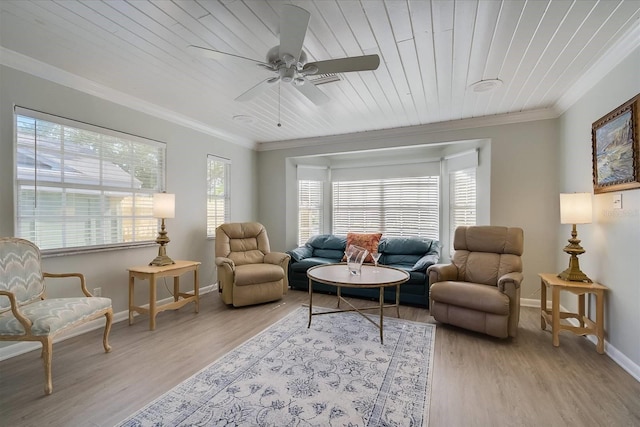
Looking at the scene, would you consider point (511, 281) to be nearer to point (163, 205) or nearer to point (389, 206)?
point (389, 206)

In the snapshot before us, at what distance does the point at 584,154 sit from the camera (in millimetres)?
2963

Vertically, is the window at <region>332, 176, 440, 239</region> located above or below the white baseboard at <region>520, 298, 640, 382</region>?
above

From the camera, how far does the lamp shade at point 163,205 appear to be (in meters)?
3.33

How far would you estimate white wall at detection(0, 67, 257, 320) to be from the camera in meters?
2.42

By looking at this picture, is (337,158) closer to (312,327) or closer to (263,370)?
(312,327)

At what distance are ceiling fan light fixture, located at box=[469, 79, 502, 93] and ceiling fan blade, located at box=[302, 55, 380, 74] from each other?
158 centimetres

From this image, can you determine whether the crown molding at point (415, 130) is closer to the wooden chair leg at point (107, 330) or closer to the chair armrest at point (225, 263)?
the chair armrest at point (225, 263)

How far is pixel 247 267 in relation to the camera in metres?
3.88

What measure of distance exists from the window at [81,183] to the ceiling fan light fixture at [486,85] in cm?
379

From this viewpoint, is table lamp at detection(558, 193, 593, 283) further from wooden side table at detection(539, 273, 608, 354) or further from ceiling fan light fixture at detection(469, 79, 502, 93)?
ceiling fan light fixture at detection(469, 79, 502, 93)

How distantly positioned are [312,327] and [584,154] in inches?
134

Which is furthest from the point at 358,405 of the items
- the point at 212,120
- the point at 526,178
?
the point at 212,120

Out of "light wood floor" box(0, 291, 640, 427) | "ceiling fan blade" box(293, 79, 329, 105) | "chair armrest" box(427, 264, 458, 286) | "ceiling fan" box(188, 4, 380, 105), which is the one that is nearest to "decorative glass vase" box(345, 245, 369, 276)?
"chair armrest" box(427, 264, 458, 286)

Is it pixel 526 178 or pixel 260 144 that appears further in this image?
pixel 260 144
